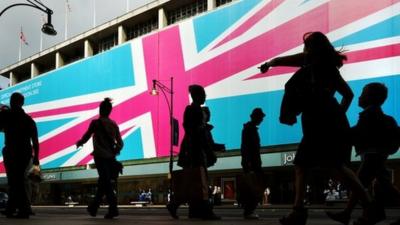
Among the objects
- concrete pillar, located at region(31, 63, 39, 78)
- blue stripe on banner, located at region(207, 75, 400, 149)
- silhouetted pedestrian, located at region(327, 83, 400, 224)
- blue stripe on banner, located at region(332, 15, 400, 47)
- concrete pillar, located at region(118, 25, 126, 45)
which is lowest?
silhouetted pedestrian, located at region(327, 83, 400, 224)

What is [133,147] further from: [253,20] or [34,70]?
[34,70]

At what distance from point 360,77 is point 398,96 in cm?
252

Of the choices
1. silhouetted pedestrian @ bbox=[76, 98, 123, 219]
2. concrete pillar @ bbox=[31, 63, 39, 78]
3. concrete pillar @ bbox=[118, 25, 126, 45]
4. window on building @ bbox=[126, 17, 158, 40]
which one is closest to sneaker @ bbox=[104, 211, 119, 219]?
silhouetted pedestrian @ bbox=[76, 98, 123, 219]

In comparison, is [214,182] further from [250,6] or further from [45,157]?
[45,157]

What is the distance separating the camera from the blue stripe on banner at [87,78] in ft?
165

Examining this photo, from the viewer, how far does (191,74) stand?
43781mm

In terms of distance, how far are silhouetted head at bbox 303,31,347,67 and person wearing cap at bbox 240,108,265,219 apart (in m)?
3.07

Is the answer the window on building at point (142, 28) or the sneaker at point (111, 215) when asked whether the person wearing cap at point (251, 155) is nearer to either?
the sneaker at point (111, 215)

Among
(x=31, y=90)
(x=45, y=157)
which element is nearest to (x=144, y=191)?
(x=45, y=157)

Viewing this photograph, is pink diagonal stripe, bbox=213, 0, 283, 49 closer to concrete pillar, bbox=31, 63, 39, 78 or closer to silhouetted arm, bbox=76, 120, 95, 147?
silhouetted arm, bbox=76, 120, 95, 147

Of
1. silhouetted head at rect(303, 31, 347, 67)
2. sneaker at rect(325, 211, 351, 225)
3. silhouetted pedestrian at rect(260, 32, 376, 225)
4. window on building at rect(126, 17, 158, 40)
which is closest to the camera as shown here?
silhouetted pedestrian at rect(260, 32, 376, 225)

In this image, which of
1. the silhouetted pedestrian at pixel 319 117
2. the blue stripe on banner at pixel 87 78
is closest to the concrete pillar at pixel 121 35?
the blue stripe on banner at pixel 87 78

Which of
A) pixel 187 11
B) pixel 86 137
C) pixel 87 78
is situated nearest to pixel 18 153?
pixel 86 137

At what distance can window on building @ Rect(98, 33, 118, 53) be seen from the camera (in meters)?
58.0
